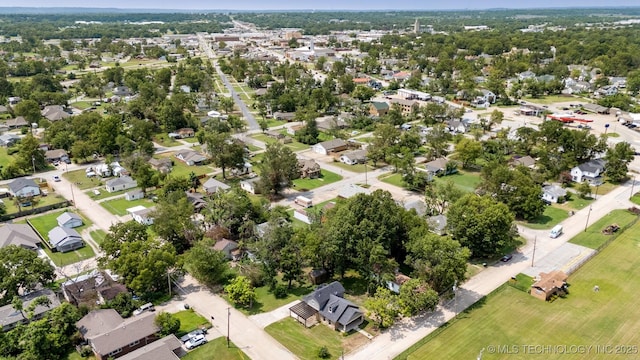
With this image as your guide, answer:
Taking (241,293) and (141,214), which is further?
(141,214)

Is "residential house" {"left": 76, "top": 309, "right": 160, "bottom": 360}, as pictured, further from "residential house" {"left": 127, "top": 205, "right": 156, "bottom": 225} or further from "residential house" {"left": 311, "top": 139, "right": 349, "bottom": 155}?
"residential house" {"left": 311, "top": 139, "right": 349, "bottom": 155}

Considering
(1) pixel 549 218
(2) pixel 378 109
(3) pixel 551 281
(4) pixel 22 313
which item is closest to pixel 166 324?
(4) pixel 22 313

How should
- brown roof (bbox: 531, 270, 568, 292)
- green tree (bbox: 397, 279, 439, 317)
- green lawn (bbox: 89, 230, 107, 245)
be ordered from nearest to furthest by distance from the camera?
green tree (bbox: 397, 279, 439, 317) → brown roof (bbox: 531, 270, 568, 292) → green lawn (bbox: 89, 230, 107, 245)

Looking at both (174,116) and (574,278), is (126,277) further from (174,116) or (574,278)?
(174,116)

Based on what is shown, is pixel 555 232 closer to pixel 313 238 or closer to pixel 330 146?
pixel 313 238

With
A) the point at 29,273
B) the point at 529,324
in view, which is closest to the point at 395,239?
the point at 529,324

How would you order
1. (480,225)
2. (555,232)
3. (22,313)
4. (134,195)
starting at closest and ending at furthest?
(22,313)
(480,225)
(555,232)
(134,195)

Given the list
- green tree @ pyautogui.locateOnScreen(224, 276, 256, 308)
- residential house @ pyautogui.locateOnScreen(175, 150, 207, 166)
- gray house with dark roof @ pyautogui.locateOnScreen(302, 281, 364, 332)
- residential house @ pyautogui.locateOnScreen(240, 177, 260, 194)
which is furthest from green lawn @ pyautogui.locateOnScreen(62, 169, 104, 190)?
gray house with dark roof @ pyautogui.locateOnScreen(302, 281, 364, 332)

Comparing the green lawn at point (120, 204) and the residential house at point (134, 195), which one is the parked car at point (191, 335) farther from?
the residential house at point (134, 195)
